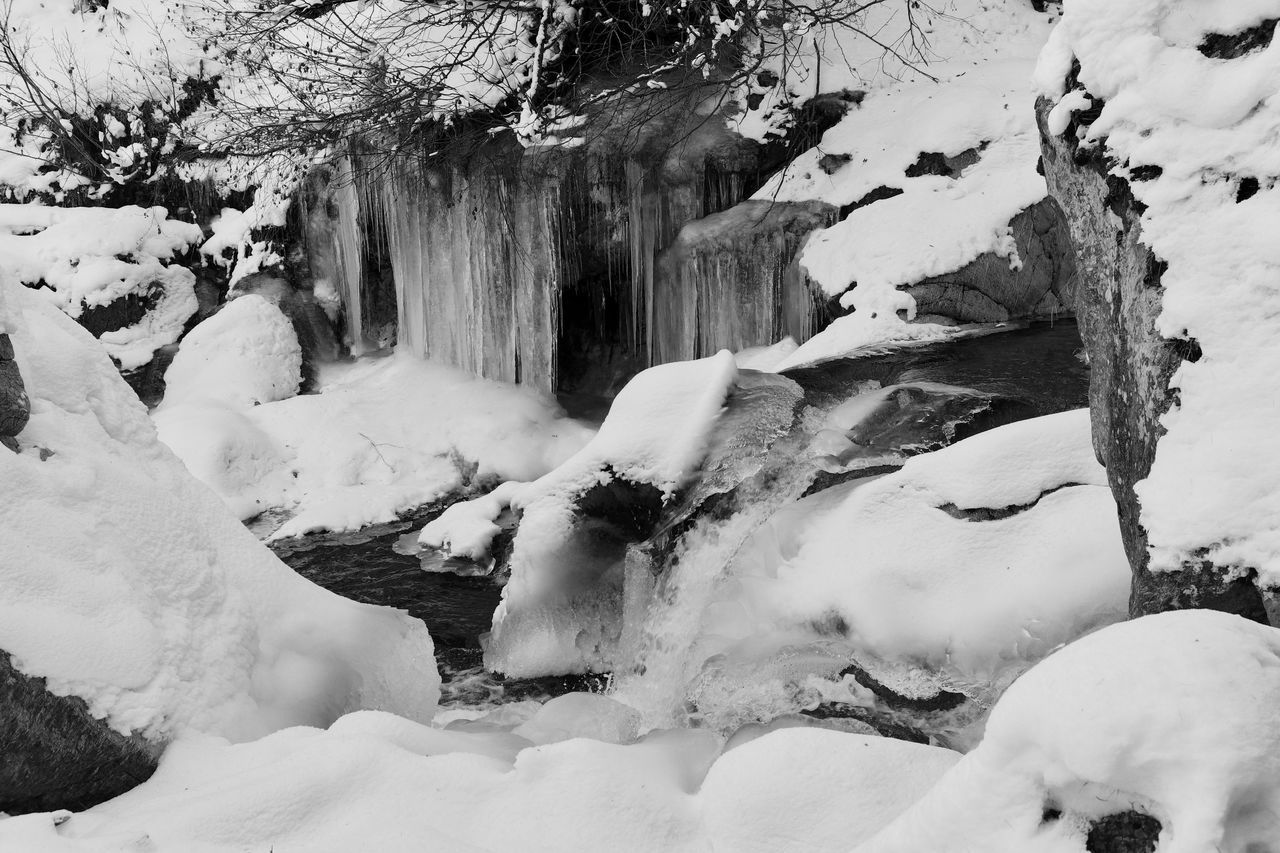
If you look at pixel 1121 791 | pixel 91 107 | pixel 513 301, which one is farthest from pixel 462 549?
pixel 91 107

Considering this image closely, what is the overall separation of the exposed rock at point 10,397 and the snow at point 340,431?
4292 mm

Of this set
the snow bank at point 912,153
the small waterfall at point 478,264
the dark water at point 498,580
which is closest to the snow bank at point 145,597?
the dark water at point 498,580

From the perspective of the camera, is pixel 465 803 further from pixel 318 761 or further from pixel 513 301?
pixel 513 301

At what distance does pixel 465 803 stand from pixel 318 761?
39 cm

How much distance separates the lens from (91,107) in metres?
10.6

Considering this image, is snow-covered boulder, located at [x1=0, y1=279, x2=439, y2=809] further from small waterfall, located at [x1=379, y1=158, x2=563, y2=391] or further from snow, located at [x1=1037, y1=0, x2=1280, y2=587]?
small waterfall, located at [x1=379, y1=158, x2=563, y2=391]

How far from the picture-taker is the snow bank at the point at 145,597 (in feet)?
9.23

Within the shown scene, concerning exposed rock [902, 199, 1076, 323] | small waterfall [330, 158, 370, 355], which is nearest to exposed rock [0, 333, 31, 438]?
exposed rock [902, 199, 1076, 323]

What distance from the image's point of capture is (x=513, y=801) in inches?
101

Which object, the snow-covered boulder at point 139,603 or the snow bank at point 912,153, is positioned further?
the snow bank at point 912,153

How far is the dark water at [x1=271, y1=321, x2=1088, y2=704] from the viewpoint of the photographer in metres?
5.24

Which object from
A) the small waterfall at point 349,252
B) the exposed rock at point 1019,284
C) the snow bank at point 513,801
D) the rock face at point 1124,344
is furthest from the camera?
the small waterfall at point 349,252

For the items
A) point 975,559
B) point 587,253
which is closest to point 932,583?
point 975,559

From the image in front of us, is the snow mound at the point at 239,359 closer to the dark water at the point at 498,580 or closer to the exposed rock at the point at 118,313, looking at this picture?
the exposed rock at the point at 118,313
